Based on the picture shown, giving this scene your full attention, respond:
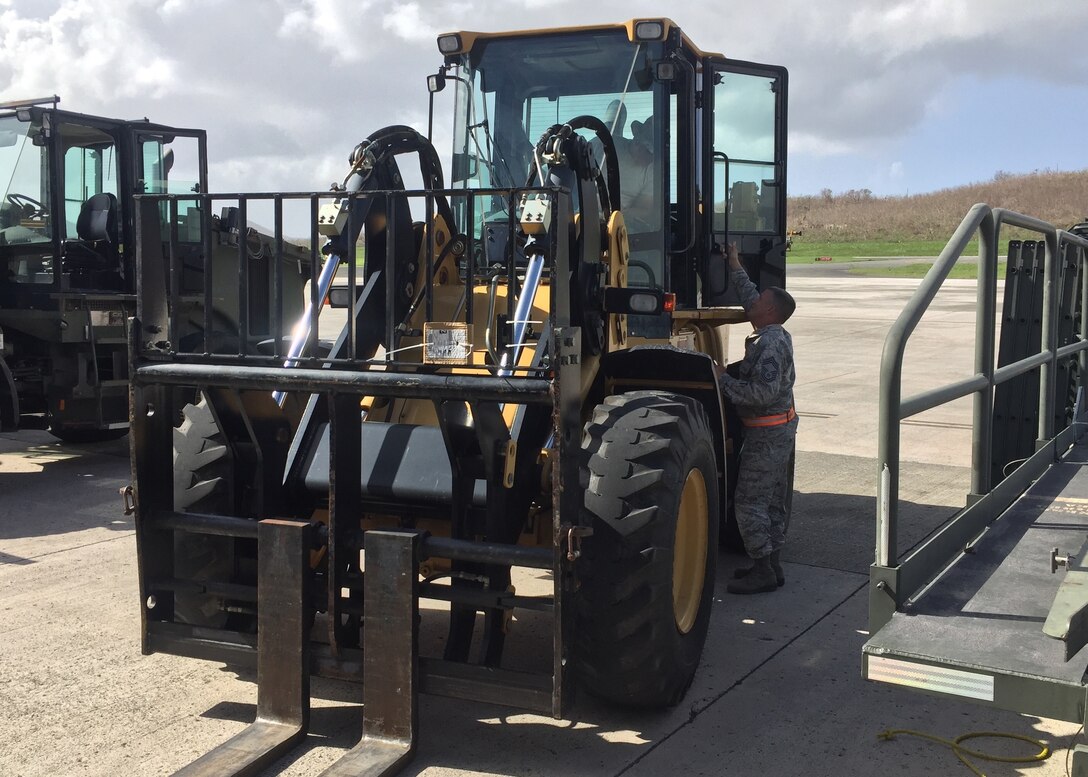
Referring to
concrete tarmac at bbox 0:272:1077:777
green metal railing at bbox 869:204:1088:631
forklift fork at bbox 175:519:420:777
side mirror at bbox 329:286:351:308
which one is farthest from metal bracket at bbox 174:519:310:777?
green metal railing at bbox 869:204:1088:631

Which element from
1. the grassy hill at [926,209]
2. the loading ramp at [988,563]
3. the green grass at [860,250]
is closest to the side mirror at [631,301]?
the loading ramp at [988,563]

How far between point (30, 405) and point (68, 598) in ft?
14.0

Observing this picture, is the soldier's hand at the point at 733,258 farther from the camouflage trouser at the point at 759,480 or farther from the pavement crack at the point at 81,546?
the pavement crack at the point at 81,546

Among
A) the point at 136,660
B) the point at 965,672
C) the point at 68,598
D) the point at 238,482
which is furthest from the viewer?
the point at 68,598

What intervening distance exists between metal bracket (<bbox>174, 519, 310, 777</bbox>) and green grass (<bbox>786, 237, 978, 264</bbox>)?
54.5 m

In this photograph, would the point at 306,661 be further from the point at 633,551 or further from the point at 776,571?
the point at 776,571

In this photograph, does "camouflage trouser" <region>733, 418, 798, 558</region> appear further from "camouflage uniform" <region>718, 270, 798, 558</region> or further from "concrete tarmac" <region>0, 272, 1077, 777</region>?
"concrete tarmac" <region>0, 272, 1077, 777</region>

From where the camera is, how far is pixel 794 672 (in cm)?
484

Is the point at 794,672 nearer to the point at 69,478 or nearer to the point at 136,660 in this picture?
the point at 136,660

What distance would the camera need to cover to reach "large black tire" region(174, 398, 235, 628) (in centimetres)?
447

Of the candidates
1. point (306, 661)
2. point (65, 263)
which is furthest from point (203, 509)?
point (65, 263)

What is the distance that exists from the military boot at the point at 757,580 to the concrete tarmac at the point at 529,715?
3.2 inches

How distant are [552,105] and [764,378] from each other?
189 centimetres

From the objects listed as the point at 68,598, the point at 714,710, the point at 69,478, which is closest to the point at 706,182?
the point at 714,710
